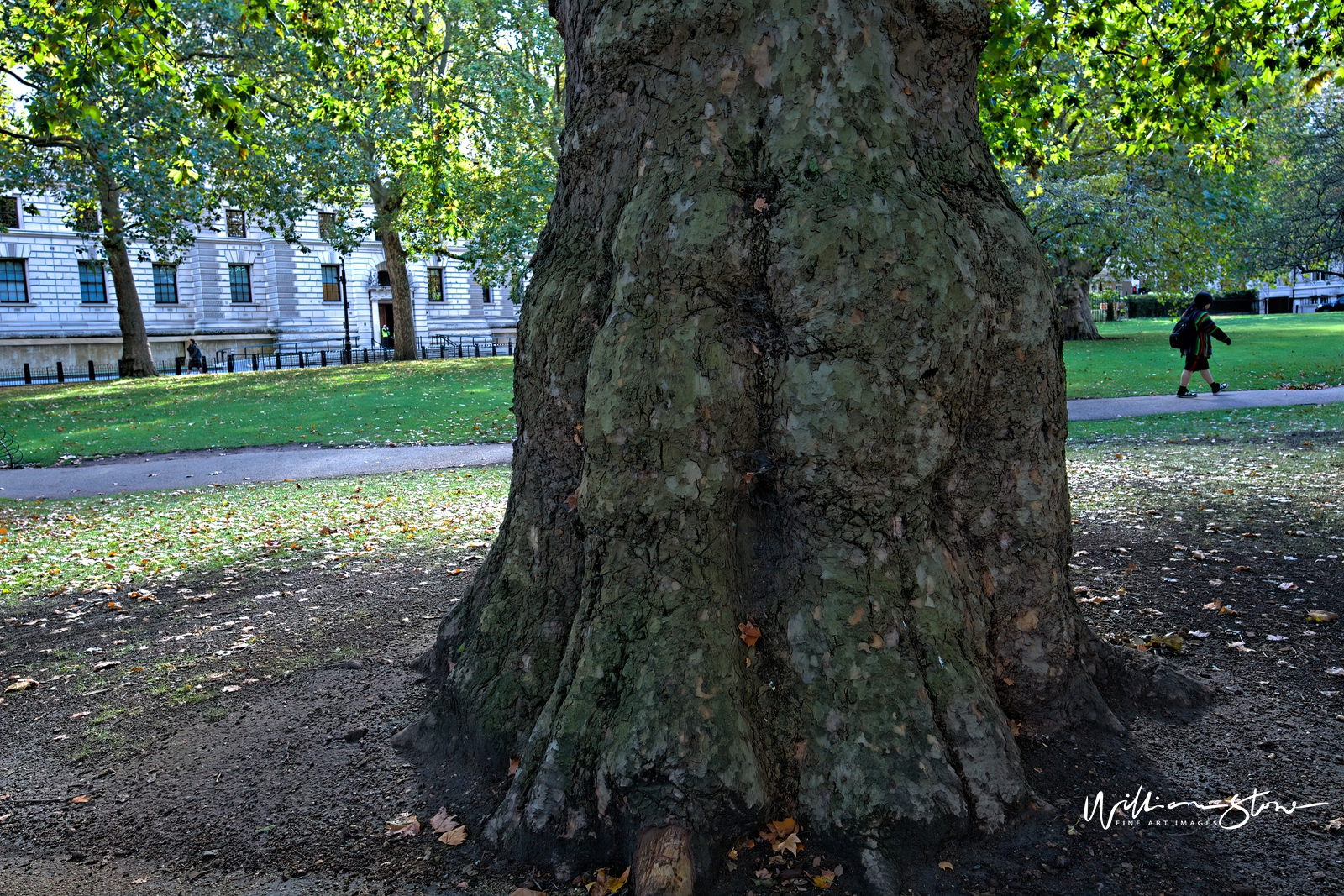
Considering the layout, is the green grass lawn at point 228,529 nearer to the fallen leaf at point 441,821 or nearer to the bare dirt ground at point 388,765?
the bare dirt ground at point 388,765

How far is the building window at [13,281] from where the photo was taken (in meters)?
42.3

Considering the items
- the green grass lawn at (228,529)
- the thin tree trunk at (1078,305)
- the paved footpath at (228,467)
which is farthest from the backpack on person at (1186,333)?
the thin tree trunk at (1078,305)

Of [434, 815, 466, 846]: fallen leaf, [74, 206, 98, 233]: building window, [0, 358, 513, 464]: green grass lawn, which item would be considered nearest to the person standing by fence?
[74, 206, 98, 233]: building window

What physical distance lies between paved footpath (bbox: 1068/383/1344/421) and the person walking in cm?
42

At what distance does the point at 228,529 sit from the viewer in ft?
27.8

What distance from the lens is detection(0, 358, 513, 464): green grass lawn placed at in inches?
624

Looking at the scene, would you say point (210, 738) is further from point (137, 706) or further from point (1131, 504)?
point (1131, 504)

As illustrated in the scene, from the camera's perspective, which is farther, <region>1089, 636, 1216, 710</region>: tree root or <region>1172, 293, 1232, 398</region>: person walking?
<region>1172, 293, 1232, 398</region>: person walking

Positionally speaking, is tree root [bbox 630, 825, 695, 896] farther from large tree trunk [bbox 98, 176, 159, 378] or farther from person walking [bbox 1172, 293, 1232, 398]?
large tree trunk [bbox 98, 176, 159, 378]

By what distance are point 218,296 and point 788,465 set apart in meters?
51.4

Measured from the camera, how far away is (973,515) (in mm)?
3291

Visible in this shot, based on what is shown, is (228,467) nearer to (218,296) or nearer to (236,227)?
(236,227)

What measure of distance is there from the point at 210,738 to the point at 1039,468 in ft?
11.8

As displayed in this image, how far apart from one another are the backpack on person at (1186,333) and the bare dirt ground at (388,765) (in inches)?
445
